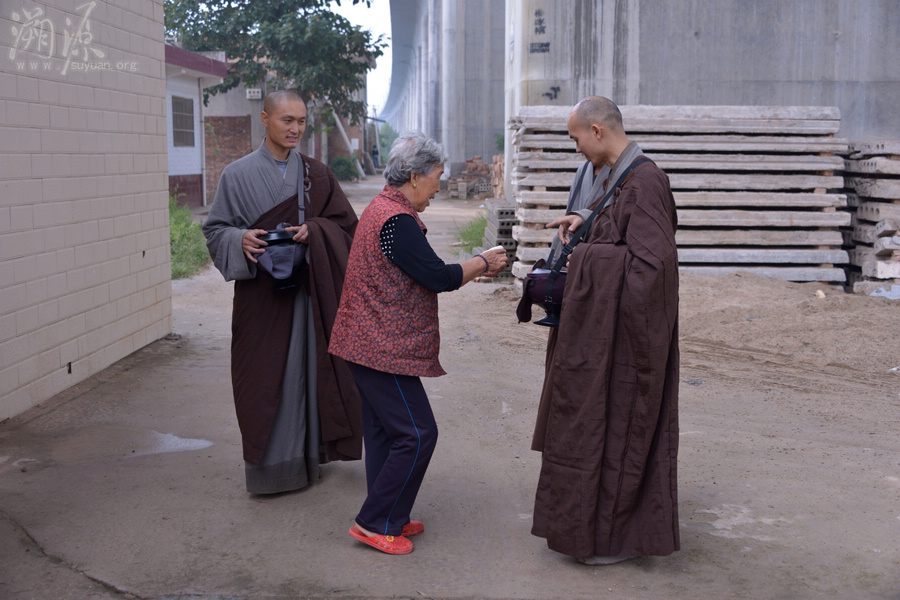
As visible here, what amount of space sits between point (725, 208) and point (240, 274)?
292 inches

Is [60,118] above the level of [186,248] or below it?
above

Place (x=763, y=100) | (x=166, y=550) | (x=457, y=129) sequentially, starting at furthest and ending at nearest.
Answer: (x=457, y=129), (x=763, y=100), (x=166, y=550)

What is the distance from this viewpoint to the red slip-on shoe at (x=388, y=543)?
136 inches

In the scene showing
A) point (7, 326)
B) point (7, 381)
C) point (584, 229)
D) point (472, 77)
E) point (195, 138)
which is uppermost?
point (472, 77)

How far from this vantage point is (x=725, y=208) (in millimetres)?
9945

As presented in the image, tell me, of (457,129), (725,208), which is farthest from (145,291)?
(457,129)

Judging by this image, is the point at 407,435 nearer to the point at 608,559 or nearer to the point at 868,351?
the point at 608,559

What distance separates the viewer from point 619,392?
316cm

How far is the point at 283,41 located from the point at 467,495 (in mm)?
19867

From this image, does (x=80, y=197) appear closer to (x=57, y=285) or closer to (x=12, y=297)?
(x=57, y=285)

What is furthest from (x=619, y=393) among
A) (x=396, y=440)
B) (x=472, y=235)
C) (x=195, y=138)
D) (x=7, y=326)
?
(x=195, y=138)

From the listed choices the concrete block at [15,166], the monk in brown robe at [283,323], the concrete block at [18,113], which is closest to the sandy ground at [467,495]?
the monk in brown robe at [283,323]

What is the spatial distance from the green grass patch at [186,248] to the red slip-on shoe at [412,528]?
7.69 meters

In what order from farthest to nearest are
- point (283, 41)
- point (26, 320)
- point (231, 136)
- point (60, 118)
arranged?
point (231, 136)
point (283, 41)
point (60, 118)
point (26, 320)
